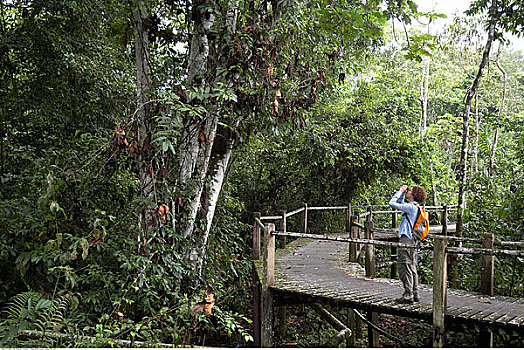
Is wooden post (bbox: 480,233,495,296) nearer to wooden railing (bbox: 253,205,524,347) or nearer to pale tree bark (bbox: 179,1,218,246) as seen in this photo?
wooden railing (bbox: 253,205,524,347)

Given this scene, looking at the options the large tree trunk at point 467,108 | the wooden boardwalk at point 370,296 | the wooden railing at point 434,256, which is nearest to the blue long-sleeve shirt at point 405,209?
the wooden railing at point 434,256

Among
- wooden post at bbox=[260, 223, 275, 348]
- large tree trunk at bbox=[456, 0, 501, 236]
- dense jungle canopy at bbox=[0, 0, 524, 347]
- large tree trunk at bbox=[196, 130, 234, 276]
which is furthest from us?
large tree trunk at bbox=[456, 0, 501, 236]

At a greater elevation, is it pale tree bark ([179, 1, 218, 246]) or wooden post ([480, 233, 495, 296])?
pale tree bark ([179, 1, 218, 246])

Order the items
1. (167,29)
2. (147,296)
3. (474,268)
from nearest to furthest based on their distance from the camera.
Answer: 1. (147,296)
2. (167,29)
3. (474,268)

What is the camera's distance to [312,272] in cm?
808

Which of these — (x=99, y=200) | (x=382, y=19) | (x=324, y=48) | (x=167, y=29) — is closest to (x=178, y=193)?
(x=99, y=200)

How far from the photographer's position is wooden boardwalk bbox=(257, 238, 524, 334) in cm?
522

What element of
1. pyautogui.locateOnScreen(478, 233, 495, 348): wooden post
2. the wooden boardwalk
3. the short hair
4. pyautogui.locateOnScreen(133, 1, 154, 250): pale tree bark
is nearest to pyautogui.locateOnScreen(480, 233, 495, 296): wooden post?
pyautogui.locateOnScreen(478, 233, 495, 348): wooden post

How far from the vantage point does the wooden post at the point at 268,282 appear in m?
6.52

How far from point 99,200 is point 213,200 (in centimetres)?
176

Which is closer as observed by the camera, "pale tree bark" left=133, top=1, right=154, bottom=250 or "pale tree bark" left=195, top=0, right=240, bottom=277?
"pale tree bark" left=133, top=1, right=154, bottom=250

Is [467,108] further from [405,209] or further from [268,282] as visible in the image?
[268,282]

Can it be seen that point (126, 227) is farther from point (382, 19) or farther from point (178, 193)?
point (382, 19)

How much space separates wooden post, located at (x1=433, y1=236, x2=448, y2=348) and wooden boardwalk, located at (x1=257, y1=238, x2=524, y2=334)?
196 mm
